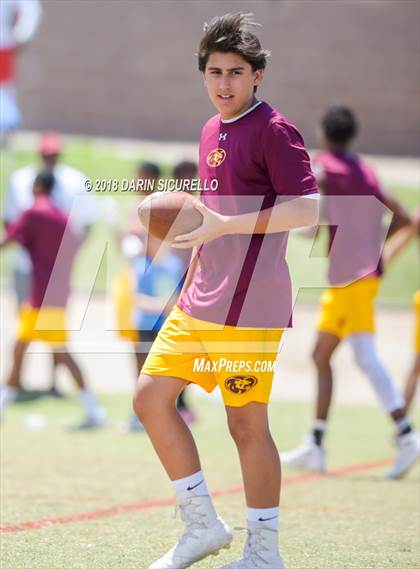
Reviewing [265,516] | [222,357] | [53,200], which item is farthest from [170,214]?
[53,200]

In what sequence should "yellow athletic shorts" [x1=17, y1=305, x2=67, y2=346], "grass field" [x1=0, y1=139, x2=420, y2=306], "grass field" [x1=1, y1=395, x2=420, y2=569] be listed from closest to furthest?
"grass field" [x1=1, y1=395, x2=420, y2=569], "yellow athletic shorts" [x1=17, y1=305, x2=67, y2=346], "grass field" [x1=0, y1=139, x2=420, y2=306]

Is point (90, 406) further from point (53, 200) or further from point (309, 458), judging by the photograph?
point (309, 458)

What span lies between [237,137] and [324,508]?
266cm

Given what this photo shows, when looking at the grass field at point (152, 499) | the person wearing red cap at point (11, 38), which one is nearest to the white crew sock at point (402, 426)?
the grass field at point (152, 499)

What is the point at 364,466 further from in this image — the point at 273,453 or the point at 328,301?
the point at 273,453

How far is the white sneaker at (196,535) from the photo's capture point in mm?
4340

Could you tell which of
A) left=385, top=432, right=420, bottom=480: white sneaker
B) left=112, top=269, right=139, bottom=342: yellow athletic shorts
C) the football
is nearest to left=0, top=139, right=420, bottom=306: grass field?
left=112, top=269, right=139, bottom=342: yellow athletic shorts

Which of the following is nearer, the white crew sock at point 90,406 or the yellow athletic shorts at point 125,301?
the white crew sock at point 90,406

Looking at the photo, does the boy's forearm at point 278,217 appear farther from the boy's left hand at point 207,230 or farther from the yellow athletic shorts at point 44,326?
the yellow athletic shorts at point 44,326

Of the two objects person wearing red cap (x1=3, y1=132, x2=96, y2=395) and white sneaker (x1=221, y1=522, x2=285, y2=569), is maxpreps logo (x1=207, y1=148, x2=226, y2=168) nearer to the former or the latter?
white sneaker (x1=221, y1=522, x2=285, y2=569)

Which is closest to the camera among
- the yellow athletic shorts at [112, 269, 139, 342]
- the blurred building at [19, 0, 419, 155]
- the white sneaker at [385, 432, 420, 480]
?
the white sneaker at [385, 432, 420, 480]

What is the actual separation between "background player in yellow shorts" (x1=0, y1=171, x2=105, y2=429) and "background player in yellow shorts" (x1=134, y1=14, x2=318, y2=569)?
5050 millimetres

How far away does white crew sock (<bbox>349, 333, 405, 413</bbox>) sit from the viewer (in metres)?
7.77

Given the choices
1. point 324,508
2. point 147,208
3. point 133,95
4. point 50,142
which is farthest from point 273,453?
point 133,95
